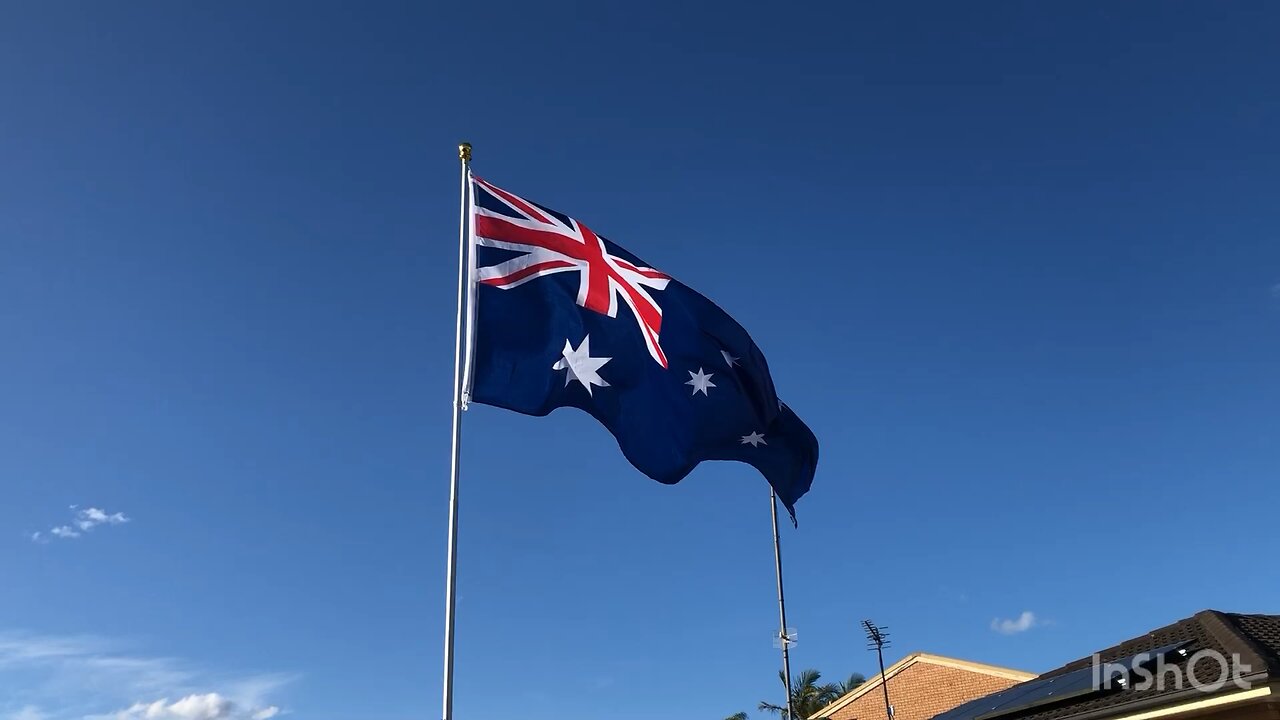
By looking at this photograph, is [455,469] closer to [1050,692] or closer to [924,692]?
[1050,692]

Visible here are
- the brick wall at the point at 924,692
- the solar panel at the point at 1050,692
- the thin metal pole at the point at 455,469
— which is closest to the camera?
the thin metal pole at the point at 455,469

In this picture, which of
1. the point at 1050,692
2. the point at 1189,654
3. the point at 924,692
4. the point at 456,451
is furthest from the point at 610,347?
the point at 924,692

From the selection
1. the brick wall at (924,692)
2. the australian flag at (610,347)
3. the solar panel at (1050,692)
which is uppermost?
the brick wall at (924,692)

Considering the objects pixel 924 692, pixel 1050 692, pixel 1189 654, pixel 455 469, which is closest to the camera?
pixel 455 469

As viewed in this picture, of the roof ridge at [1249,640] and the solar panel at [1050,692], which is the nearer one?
the roof ridge at [1249,640]

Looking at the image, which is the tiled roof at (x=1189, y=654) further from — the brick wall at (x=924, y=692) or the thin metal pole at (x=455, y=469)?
the brick wall at (x=924, y=692)

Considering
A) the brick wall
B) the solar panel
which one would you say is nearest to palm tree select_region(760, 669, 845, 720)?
the brick wall

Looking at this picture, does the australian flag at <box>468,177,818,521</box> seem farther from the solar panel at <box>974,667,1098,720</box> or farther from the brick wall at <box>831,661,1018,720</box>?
the brick wall at <box>831,661,1018,720</box>

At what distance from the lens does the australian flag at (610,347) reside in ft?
43.3

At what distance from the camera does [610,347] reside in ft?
46.5

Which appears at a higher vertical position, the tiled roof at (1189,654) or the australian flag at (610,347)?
the australian flag at (610,347)

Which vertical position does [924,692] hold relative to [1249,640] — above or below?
above

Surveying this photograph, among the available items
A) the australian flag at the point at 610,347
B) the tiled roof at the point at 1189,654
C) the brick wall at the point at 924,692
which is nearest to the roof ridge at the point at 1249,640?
the tiled roof at the point at 1189,654

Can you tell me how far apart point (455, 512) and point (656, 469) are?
11.8 ft
